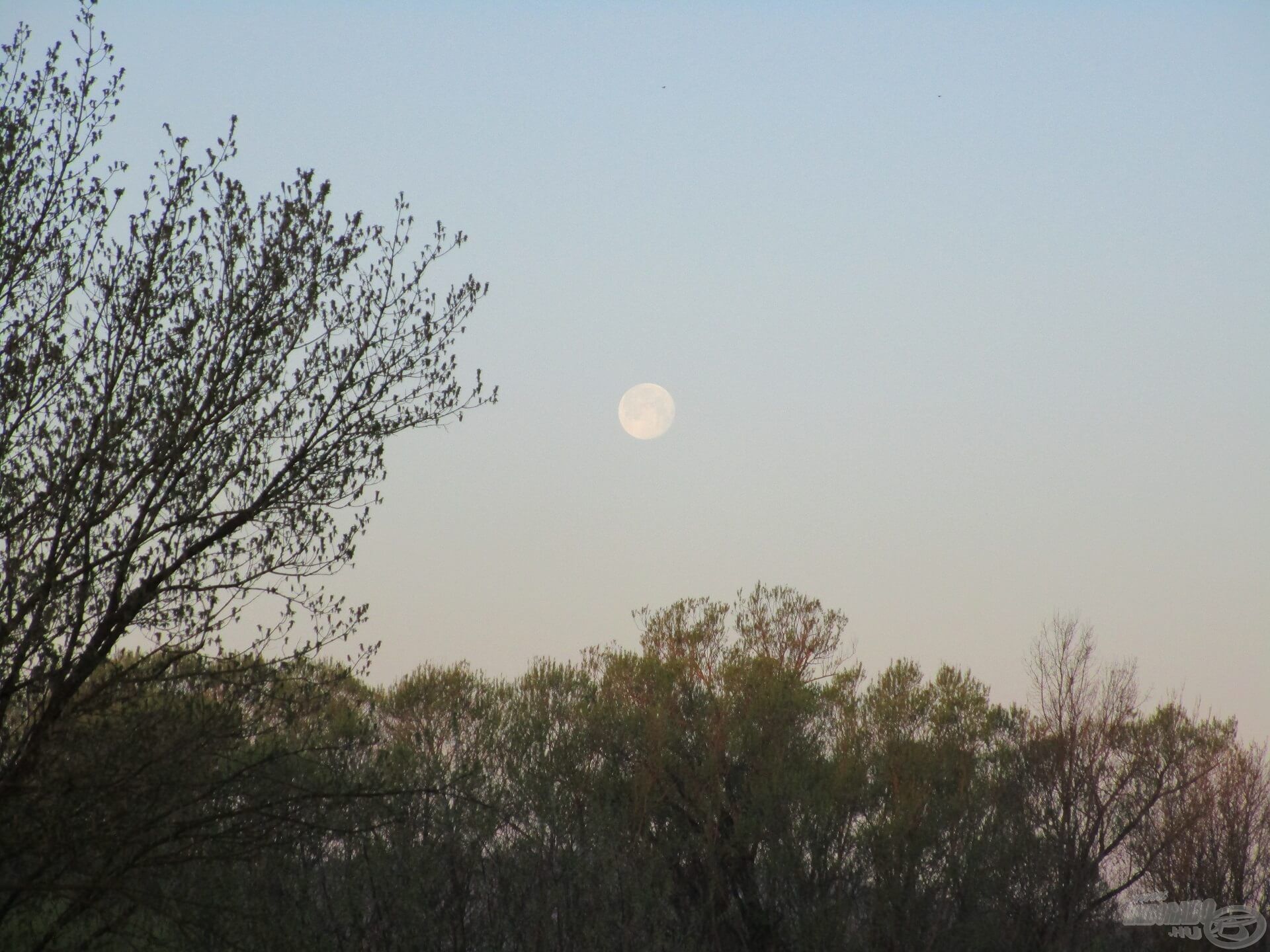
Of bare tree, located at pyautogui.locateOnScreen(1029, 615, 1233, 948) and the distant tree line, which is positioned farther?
bare tree, located at pyautogui.locateOnScreen(1029, 615, 1233, 948)

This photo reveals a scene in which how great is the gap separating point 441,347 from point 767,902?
64.1ft

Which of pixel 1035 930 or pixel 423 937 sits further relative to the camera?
pixel 1035 930

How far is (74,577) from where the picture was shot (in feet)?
30.3

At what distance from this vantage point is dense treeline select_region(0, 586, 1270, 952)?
9.70 metres

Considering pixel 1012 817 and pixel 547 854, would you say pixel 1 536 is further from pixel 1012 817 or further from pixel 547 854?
pixel 1012 817

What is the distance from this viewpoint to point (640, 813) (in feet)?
91.6

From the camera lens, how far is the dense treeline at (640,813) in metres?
9.70

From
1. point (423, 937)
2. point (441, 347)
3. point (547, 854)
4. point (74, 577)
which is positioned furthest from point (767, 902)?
point (74, 577)

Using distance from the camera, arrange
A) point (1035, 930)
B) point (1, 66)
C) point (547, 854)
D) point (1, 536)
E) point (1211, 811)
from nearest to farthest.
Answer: point (1, 536)
point (1, 66)
point (547, 854)
point (1035, 930)
point (1211, 811)

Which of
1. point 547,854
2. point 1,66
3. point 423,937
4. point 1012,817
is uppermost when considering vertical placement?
point 1,66

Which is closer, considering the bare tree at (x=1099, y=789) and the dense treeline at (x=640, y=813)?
the dense treeline at (x=640, y=813)

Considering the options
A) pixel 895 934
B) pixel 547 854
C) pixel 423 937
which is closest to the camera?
pixel 423 937

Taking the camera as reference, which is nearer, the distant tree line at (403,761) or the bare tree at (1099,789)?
the distant tree line at (403,761)

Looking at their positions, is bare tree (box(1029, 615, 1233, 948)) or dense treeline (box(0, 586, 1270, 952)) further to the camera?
bare tree (box(1029, 615, 1233, 948))
